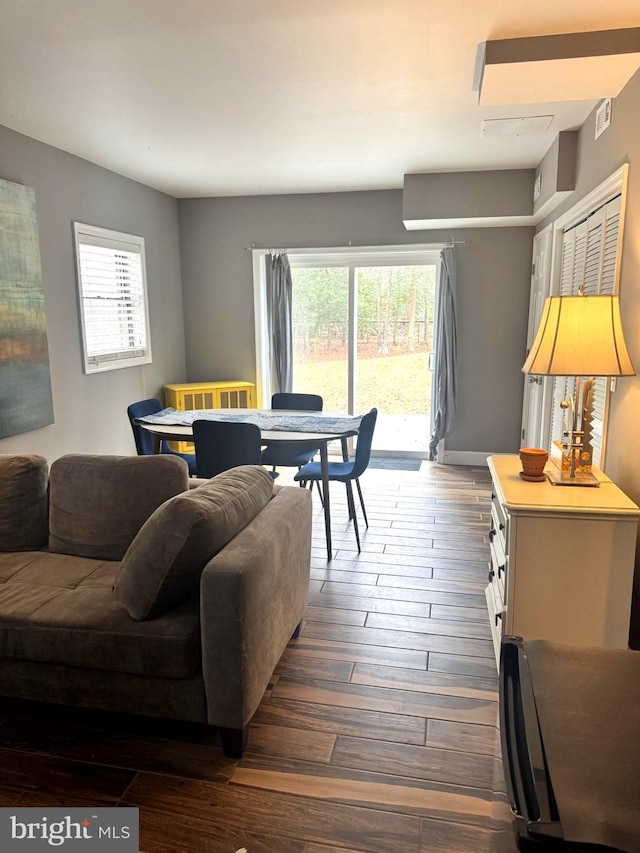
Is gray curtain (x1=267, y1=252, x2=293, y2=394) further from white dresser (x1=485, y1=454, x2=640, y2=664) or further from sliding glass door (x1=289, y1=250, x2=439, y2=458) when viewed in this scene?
white dresser (x1=485, y1=454, x2=640, y2=664)

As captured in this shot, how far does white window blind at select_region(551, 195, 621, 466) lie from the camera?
270 centimetres

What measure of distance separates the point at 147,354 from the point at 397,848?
446cm

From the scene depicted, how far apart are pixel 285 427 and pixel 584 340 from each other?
2.03m

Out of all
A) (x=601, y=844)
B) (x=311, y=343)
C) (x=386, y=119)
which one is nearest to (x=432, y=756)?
(x=601, y=844)

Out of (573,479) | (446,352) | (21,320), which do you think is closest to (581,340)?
(573,479)

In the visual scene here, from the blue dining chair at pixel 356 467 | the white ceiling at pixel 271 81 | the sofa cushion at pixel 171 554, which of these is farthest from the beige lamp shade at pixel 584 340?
the blue dining chair at pixel 356 467

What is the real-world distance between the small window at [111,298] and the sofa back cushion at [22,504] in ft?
6.21

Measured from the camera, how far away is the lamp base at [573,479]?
2.30m

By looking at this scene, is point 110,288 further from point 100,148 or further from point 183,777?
point 183,777

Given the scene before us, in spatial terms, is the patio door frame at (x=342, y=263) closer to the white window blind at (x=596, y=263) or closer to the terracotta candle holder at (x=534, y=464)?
the white window blind at (x=596, y=263)

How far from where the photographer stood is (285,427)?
3754 mm

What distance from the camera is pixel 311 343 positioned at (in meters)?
5.96

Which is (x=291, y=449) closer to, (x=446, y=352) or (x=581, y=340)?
(x=446, y=352)

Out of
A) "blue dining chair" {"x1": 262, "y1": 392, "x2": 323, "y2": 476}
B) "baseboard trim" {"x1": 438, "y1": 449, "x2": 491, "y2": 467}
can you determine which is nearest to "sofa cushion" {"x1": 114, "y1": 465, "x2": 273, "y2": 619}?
"blue dining chair" {"x1": 262, "y1": 392, "x2": 323, "y2": 476}
